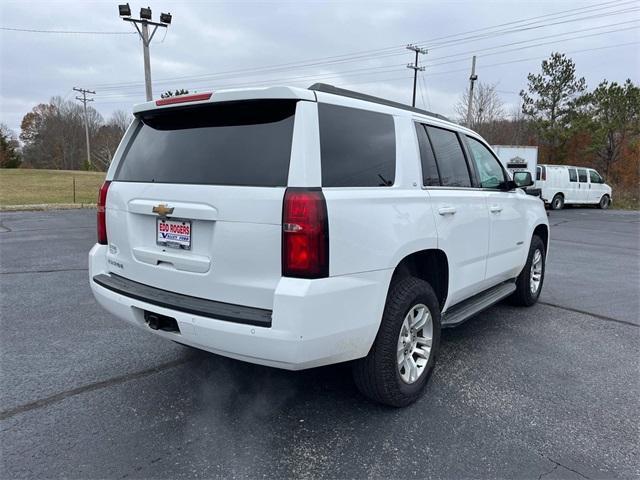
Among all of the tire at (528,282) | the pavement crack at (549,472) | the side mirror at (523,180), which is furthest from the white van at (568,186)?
the pavement crack at (549,472)

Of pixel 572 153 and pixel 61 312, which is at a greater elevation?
pixel 572 153

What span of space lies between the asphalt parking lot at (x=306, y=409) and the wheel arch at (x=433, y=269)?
67 centimetres

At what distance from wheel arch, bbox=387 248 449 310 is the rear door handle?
271 mm

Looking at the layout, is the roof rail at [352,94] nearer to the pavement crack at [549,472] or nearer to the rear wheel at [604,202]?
the pavement crack at [549,472]

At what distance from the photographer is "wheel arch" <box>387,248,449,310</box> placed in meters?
3.16

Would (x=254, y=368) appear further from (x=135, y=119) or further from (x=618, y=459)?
(x=618, y=459)

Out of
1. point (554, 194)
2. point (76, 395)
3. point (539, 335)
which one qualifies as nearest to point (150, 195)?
point (76, 395)

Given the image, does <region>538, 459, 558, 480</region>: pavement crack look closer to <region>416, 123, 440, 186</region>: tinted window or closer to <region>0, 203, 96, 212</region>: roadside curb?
<region>416, 123, 440, 186</region>: tinted window

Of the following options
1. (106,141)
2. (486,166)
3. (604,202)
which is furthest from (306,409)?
(106,141)

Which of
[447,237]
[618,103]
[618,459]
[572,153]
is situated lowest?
[618,459]

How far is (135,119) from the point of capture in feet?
10.8

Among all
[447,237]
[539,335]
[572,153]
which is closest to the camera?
[447,237]

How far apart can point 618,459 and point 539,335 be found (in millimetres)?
1986

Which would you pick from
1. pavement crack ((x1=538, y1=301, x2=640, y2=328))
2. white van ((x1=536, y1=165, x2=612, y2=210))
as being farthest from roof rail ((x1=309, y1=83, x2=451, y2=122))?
white van ((x1=536, y1=165, x2=612, y2=210))
